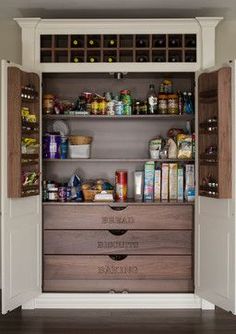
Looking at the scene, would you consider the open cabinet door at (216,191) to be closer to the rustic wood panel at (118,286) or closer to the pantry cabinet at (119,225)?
the pantry cabinet at (119,225)

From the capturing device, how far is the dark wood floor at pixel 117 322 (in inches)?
157

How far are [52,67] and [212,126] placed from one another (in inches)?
53.9

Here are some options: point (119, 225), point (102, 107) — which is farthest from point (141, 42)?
point (119, 225)

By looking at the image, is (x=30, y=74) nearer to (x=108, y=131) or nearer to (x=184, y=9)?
(x=108, y=131)

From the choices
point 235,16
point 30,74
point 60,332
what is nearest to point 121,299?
point 60,332

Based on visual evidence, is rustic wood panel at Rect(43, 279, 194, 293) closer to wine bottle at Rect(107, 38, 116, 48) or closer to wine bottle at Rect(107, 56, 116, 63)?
wine bottle at Rect(107, 56, 116, 63)

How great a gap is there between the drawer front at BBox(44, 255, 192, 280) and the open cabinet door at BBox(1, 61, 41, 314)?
16 centimetres

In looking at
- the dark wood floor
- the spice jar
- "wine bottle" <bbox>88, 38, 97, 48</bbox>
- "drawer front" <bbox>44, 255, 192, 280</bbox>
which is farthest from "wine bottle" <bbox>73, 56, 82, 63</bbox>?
the dark wood floor

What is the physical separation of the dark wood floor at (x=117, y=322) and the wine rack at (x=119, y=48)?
1.99 meters

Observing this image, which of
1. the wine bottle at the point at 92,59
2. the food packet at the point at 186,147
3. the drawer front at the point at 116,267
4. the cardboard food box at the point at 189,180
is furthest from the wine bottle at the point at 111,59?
the drawer front at the point at 116,267

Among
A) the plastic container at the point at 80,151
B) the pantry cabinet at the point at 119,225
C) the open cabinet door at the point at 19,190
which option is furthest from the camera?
the plastic container at the point at 80,151

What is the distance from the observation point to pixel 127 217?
15.0 feet

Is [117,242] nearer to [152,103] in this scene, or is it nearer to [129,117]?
[129,117]

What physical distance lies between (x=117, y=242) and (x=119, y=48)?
61.3 inches
